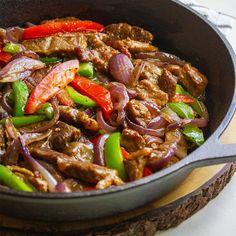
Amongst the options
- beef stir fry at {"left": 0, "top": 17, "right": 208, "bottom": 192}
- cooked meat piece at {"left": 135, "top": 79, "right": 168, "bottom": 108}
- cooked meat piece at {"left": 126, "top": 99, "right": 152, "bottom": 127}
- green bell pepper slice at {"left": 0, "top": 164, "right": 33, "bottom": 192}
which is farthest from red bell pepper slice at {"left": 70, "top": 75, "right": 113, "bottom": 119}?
green bell pepper slice at {"left": 0, "top": 164, "right": 33, "bottom": 192}

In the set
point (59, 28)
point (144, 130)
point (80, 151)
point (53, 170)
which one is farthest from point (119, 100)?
point (59, 28)

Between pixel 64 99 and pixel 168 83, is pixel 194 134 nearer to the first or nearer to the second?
pixel 168 83

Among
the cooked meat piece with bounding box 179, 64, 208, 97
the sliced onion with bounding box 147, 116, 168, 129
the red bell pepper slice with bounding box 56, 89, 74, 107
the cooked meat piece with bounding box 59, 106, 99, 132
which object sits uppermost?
the cooked meat piece with bounding box 179, 64, 208, 97

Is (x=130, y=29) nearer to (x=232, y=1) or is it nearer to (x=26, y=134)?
(x=26, y=134)

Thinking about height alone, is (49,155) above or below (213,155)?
below

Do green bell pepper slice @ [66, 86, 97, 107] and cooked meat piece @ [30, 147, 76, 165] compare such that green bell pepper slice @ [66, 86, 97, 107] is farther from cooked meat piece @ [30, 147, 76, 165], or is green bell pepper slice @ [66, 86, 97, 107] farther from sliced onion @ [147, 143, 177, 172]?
sliced onion @ [147, 143, 177, 172]

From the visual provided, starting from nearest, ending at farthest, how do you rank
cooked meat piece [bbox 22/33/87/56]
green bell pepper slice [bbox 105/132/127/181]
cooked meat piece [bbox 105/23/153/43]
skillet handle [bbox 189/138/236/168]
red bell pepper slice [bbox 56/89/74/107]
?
skillet handle [bbox 189/138/236/168] < green bell pepper slice [bbox 105/132/127/181] < red bell pepper slice [bbox 56/89/74/107] < cooked meat piece [bbox 22/33/87/56] < cooked meat piece [bbox 105/23/153/43]

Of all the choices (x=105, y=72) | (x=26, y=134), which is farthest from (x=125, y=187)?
(x=105, y=72)
